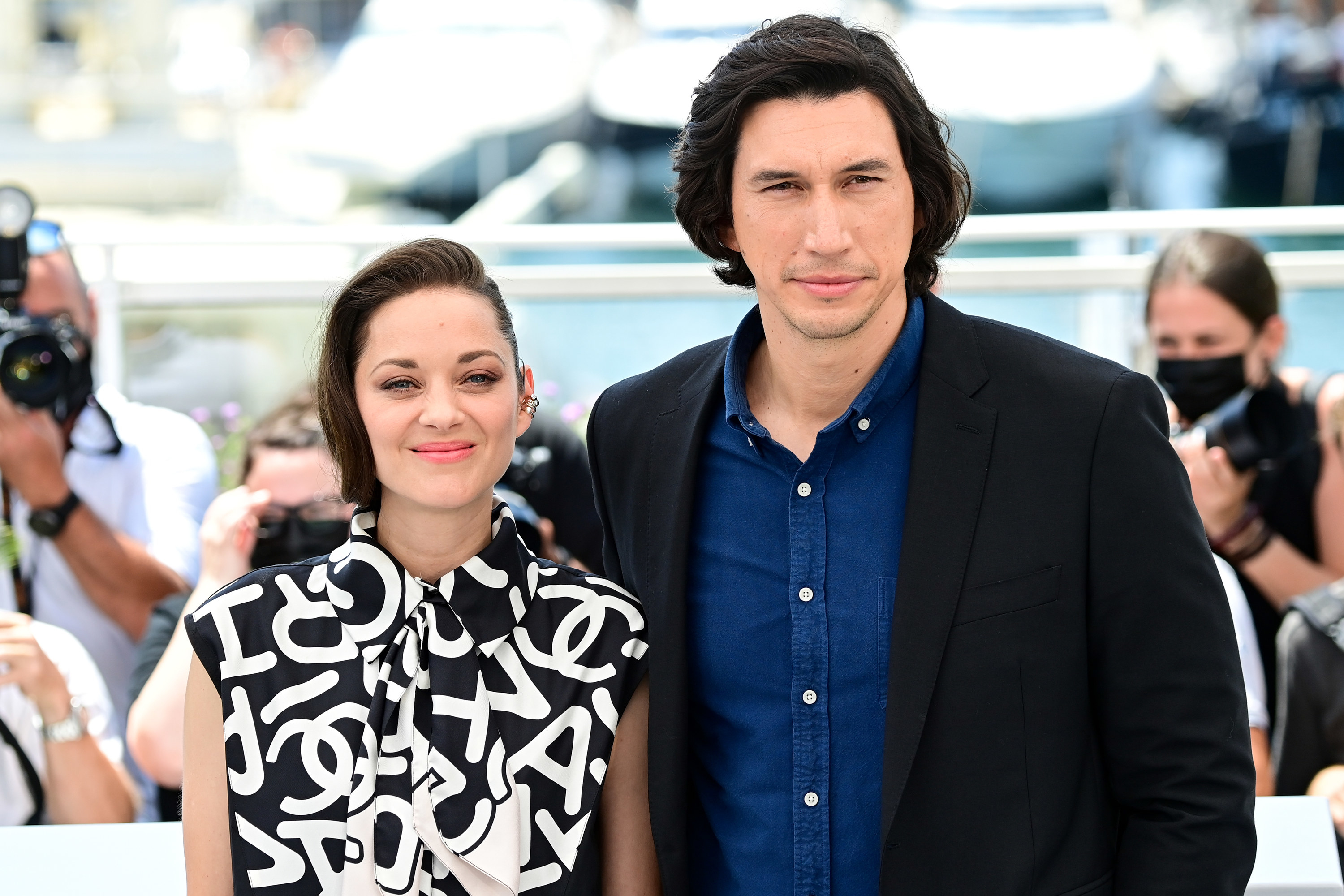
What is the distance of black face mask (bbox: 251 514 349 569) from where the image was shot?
9.30 feet

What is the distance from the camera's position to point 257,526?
282 centimetres

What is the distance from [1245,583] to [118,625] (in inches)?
95.2

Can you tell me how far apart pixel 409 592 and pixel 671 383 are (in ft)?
1.51

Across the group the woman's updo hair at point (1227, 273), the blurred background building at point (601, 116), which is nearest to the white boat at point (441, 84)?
the blurred background building at point (601, 116)

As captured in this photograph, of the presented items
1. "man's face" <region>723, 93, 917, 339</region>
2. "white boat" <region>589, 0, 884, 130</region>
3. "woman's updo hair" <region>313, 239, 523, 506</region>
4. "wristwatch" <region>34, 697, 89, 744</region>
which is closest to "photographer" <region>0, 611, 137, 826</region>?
"wristwatch" <region>34, 697, 89, 744</region>

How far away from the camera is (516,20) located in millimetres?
15930

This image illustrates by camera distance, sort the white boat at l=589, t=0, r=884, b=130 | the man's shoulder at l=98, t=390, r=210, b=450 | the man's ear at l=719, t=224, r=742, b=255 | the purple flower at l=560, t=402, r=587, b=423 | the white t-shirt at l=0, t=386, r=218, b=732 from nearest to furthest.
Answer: the man's ear at l=719, t=224, r=742, b=255 → the white t-shirt at l=0, t=386, r=218, b=732 → the man's shoulder at l=98, t=390, r=210, b=450 → the purple flower at l=560, t=402, r=587, b=423 → the white boat at l=589, t=0, r=884, b=130

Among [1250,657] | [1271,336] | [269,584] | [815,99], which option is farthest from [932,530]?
[1271,336]

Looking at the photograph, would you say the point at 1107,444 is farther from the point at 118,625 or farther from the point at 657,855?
the point at 118,625

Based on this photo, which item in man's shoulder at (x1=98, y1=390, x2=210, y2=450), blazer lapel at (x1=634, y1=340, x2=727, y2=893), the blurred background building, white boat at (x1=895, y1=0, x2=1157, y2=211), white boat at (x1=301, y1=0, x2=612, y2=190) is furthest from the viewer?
white boat at (x1=301, y1=0, x2=612, y2=190)

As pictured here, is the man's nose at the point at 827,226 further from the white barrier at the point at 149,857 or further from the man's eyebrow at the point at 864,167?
the white barrier at the point at 149,857

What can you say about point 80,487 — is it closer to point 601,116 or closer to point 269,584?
point 269,584

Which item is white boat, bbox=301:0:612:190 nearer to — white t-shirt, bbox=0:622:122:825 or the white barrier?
white t-shirt, bbox=0:622:122:825

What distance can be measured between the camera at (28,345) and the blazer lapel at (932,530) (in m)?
2.03
